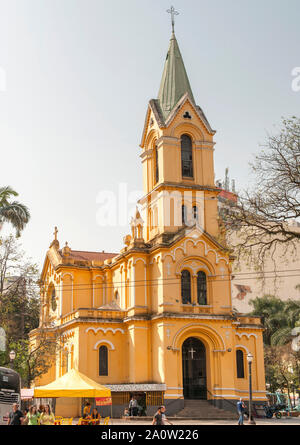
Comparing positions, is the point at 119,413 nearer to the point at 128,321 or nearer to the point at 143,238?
the point at 128,321

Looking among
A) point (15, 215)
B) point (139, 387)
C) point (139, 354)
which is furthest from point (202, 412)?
point (15, 215)

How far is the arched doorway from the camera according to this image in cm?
4203

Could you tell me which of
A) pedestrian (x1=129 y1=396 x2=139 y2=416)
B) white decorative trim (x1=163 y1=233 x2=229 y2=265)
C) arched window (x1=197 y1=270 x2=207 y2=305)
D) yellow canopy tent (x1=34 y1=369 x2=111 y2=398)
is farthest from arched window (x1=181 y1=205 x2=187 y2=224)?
yellow canopy tent (x1=34 y1=369 x2=111 y2=398)

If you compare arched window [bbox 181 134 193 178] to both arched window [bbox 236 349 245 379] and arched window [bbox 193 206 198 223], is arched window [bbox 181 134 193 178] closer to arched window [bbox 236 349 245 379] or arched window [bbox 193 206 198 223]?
arched window [bbox 193 206 198 223]

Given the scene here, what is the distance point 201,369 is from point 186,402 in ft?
9.33

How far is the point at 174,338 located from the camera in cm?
4112

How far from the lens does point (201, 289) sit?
142ft

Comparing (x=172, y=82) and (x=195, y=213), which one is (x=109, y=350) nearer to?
(x=195, y=213)

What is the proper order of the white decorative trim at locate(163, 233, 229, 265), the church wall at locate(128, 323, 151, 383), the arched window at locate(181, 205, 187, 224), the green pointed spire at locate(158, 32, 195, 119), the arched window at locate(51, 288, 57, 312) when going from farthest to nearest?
the arched window at locate(51, 288, 57, 312), the green pointed spire at locate(158, 32, 195, 119), the arched window at locate(181, 205, 187, 224), the white decorative trim at locate(163, 233, 229, 265), the church wall at locate(128, 323, 151, 383)

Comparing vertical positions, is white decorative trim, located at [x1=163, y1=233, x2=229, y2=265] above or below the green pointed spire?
below

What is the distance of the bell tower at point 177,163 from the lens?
148ft

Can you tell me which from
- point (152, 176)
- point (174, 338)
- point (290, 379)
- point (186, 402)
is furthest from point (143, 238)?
point (290, 379)

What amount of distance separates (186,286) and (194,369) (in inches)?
233

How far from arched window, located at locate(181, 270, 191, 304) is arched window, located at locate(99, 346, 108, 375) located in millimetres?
6927
